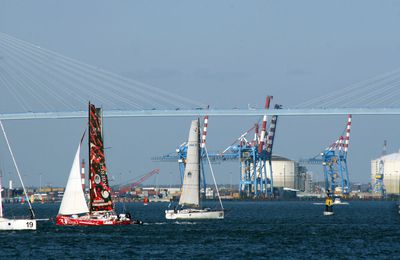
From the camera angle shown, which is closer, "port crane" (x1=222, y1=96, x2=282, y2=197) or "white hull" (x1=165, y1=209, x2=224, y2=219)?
"white hull" (x1=165, y1=209, x2=224, y2=219)

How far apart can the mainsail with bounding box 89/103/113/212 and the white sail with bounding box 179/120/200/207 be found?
41.6 feet

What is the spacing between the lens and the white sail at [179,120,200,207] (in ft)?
235

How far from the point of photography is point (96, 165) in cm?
5941

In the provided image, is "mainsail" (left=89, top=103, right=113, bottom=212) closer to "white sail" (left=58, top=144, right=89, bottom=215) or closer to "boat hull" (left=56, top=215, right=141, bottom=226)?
"boat hull" (left=56, top=215, right=141, bottom=226)

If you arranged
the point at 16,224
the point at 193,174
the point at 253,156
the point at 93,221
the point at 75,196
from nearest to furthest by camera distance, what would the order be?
the point at 16,224
the point at 93,221
the point at 75,196
the point at 193,174
the point at 253,156

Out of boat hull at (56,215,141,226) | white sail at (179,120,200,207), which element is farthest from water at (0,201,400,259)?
white sail at (179,120,200,207)

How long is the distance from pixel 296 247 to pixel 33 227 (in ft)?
49.1

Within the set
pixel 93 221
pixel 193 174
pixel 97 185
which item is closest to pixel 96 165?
pixel 97 185

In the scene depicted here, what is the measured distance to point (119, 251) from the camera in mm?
46469

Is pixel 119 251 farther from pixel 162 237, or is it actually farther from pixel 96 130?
pixel 96 130

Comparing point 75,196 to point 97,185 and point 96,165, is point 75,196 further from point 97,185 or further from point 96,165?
point 96,165

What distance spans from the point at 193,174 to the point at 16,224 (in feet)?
57.0

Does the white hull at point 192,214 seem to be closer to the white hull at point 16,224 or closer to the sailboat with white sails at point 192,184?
the sailboat with white sails at point 192,184

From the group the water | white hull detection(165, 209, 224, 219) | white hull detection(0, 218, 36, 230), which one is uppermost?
white hull detection(165, 209, 224, 219)
